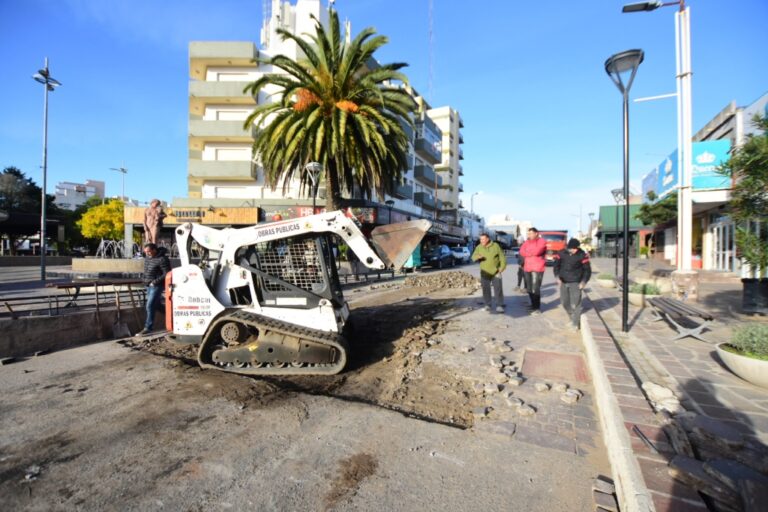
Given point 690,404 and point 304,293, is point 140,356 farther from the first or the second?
point 690,404

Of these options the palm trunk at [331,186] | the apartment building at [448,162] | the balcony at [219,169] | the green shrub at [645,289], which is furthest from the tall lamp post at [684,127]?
the apartment building at [448,162]

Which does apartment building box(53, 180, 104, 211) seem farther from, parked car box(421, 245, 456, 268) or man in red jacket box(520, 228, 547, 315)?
man in red jacket box(520, 228, 547, 315)

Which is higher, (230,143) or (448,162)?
(448,162)

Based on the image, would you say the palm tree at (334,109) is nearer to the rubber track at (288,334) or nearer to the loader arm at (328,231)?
the loader arm at (328,231)

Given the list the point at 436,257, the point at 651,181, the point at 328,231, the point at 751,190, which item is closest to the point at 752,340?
the point at 751,190

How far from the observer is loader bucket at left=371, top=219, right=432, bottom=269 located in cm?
535

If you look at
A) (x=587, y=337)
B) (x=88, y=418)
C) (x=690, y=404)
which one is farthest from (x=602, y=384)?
(x=88, y=418)

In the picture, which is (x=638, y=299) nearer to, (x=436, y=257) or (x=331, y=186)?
(x=331, y=186)

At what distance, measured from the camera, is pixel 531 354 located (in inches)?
213

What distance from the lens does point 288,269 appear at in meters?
5.23

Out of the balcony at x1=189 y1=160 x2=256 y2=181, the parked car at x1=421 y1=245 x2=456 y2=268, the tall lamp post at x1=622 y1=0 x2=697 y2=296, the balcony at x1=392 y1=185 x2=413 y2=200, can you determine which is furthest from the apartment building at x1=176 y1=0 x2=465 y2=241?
the tall lamp post at x1=622 y1=0 x2=697 y2=296

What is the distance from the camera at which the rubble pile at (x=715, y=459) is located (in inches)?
81.4

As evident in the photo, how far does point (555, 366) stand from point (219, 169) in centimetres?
3192

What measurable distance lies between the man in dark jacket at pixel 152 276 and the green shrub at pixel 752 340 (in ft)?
28.7
